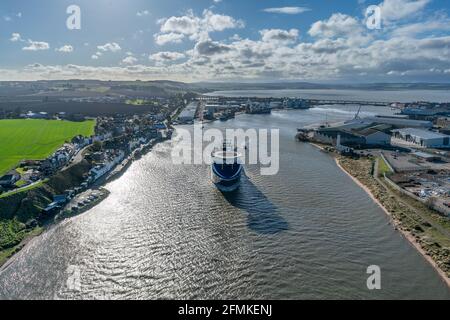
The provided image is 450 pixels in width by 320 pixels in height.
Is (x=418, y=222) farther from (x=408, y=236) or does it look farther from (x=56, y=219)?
(x=56, y=219)

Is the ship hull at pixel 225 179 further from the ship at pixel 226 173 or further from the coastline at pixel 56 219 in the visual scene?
the coastline at pixel 56 219

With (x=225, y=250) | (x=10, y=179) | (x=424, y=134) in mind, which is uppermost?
(x=424, y=134)

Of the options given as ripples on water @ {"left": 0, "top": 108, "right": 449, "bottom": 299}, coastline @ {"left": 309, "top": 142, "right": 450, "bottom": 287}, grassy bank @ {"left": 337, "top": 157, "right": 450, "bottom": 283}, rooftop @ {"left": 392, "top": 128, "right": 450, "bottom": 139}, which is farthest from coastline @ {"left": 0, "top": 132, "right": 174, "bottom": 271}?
rooftop @ {"left": 392, "top": 128, "right": 450, "bottom": 139}

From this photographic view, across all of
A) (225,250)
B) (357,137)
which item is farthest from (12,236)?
(357,137)

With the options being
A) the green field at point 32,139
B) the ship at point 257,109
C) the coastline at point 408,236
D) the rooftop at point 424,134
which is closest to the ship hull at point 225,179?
the coastline at point 408,236

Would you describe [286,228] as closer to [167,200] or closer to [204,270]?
[204,270]

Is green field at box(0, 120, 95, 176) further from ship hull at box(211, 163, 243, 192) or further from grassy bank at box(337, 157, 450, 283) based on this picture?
grassy bank at box(337, 157, 450, 283)
